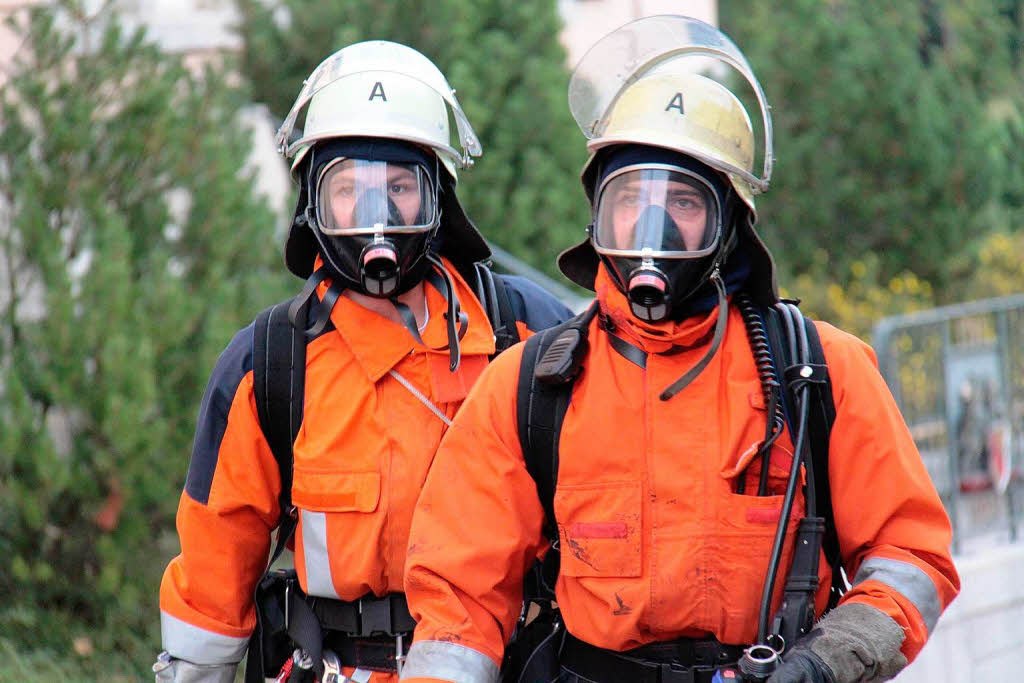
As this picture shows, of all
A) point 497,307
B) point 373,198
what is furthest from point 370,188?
point 497,307

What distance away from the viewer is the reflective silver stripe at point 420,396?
133 inches

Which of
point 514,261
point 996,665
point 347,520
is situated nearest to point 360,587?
point 347,520

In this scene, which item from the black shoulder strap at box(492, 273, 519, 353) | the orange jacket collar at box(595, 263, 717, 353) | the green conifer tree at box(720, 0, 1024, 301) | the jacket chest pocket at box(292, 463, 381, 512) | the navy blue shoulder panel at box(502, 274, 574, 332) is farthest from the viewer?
the green conifer tree at box(720, 0, 1024, 301)

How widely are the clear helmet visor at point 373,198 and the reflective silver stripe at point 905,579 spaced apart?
4.57ft

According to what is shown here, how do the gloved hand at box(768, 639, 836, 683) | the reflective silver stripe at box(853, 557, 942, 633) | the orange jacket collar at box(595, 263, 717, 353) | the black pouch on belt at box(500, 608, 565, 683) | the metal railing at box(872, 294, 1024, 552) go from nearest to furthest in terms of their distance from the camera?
1. the gloved hand at box(768, 639, 836, 683)
2. the reflective silver stripe at box(853, 557, 942, 633)
3. the orange jacket collar at box(595, 263, 717, 353)
4. the black pouch on belt at box(500, 608, 565, 683)
5. the metal railing at box(872, 294, 1024, 552)

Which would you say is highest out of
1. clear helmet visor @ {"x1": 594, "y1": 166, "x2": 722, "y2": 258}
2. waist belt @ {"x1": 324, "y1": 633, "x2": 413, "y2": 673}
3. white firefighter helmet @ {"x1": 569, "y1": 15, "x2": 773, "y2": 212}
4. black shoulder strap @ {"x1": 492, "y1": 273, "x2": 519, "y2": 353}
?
white firefighter helmet @ {"x1": 569, "y1": 15, "x2": 773, "y2": 212}

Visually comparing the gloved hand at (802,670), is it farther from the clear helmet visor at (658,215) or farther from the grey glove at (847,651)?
the clear helmet visor at (658,215)

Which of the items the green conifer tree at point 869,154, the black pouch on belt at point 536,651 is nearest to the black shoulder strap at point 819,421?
the black pouch on belt at point 536,651

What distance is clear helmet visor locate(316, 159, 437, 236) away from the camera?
3438mm

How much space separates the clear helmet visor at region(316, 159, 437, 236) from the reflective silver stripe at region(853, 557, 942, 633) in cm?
139

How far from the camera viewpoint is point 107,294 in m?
5.44

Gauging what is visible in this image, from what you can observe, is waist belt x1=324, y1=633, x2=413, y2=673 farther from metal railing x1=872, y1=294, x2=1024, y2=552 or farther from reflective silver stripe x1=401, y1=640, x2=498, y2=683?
metal railing x1=872, y1=294, x2=1024, y2=552

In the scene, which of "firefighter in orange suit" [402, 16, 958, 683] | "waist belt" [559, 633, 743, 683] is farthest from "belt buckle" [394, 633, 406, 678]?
"waist belt" [559, 633, 743, 683]

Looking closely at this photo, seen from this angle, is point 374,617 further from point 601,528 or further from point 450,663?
point 601,528
